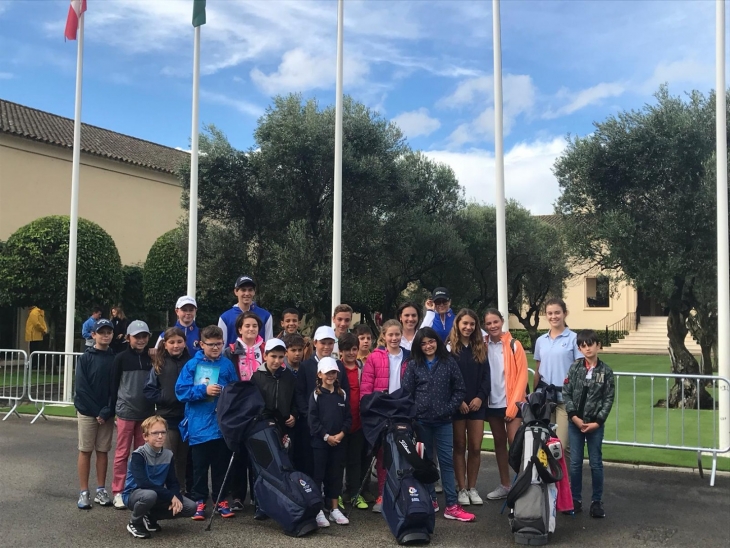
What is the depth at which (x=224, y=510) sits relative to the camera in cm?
572

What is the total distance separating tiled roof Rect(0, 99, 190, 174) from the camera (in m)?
23.8

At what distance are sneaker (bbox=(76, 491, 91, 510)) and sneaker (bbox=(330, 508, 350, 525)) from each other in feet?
7.26

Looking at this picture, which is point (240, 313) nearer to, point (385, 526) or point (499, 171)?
point (385, 526)

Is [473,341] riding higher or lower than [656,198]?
lower

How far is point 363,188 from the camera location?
1758 centimetres

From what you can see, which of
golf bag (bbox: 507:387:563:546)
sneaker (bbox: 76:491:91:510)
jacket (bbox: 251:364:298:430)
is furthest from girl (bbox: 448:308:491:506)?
sneaker (bbox: 76:491:91:510)

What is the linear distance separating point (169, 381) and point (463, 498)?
2.88 m

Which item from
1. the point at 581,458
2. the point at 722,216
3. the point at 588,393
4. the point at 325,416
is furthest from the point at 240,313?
the point at 722,216

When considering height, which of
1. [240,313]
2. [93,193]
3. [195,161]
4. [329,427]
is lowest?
[329,427]

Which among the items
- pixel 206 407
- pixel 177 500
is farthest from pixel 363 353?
pixel 177 500

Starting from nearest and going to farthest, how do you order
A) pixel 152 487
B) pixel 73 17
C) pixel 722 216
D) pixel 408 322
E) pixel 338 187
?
1. pixel 152 487
2. pixel 408 322
3. pixel 722 216
4. pixel 338 187
5. pixel 73 17

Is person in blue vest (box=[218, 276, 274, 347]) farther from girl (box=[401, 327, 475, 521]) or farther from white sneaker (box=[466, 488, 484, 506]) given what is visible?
white sneaker (box=[466, 488, 484, 506])

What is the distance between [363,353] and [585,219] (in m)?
7.82

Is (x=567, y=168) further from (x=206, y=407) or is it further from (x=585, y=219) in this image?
(x=206, y=407)
